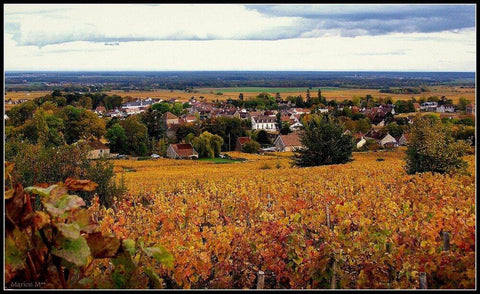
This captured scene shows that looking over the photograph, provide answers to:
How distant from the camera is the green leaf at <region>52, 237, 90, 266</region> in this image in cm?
300

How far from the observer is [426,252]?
646cm

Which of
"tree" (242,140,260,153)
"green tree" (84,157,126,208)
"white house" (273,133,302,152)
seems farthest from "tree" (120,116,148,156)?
"green tree" (84,157,126,208)

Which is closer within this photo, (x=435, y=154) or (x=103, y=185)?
(x=103, y=185)

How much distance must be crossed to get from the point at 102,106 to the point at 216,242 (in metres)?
136

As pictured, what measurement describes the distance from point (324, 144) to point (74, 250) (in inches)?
1334

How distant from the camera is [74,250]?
3.04 m

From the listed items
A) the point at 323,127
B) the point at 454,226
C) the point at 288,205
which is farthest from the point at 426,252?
the point at 323,127

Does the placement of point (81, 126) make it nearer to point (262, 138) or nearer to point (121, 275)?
point (262, 138)

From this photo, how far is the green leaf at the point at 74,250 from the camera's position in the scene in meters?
3.00

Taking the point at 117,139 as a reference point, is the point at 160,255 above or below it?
above

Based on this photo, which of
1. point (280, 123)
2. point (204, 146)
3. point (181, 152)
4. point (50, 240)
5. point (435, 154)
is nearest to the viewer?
point (50, 240)

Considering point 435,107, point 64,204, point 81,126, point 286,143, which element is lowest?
point 286,143

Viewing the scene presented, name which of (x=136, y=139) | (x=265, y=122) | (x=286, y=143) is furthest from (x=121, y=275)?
(x=265, y=122)

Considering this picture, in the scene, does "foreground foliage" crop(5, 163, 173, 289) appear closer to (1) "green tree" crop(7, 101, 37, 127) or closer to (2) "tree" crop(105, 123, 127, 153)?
(2) "tree" crop(105, 123, 127, 153)
